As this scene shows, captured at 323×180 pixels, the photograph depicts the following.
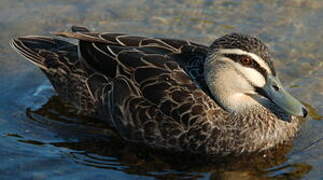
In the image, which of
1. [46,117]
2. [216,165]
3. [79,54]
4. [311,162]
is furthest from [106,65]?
[311,162]

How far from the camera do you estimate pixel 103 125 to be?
895cm

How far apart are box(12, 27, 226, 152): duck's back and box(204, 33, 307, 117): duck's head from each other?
0.20m

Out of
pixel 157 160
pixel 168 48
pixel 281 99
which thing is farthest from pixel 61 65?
pixel 281 99

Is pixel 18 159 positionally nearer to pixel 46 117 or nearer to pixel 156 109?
pixel 46 117

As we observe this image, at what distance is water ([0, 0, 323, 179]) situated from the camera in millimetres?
7926

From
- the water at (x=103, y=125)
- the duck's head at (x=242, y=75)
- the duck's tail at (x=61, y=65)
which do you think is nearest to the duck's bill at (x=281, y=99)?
the duck's head at (x=242, y=75)

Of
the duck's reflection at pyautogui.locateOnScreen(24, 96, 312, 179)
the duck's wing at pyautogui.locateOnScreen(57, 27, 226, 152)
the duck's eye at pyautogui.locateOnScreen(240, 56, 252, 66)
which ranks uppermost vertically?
the duck's eye at pyautogui.locateOnScreen(240, 56, 252, 66)

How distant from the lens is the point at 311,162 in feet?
26.1

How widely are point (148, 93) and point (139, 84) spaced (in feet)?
0.59

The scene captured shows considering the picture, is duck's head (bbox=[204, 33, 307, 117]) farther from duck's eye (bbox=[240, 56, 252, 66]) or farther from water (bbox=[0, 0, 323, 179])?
water (bbox=[0, 0, 323, 179])

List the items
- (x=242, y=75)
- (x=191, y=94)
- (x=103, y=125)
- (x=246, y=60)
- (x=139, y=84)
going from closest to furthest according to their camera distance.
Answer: (x=246, y=60) < (x=242, y=75) < (x=191, y=94) < (x=139, y=84) < (x=103, y=125)

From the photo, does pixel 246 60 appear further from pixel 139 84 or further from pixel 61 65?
pixel 61 65

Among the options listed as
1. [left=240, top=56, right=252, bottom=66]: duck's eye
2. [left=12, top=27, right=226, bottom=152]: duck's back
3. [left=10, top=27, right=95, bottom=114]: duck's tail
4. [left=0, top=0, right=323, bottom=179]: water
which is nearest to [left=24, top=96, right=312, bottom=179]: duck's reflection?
[left=0, top=0, right=323, bottom=179]: water

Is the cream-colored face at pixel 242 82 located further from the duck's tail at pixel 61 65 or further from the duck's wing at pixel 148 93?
the duck's tail at pixel 61 65
